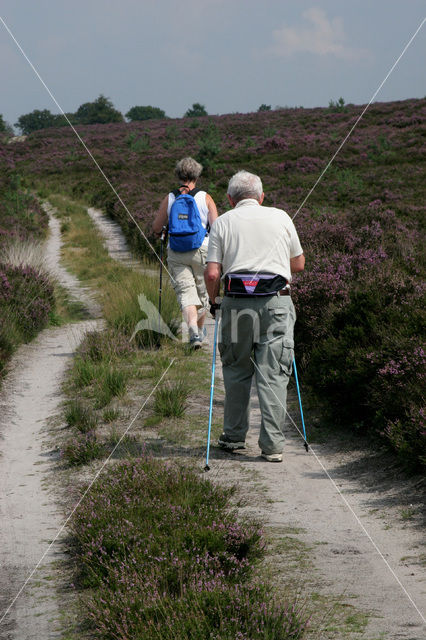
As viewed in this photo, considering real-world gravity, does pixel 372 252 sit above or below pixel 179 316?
above

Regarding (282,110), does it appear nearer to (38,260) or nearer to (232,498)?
(38,260)

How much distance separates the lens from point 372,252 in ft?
28.8

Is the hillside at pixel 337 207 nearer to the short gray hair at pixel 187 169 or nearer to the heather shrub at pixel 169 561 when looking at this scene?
the heather shrub at pixel 169 561

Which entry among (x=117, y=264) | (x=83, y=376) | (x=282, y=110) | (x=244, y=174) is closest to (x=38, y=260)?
(x=117, y=264)

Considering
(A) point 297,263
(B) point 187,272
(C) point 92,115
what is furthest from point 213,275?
(C) point 92,115

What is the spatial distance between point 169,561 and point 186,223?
422 centimetres

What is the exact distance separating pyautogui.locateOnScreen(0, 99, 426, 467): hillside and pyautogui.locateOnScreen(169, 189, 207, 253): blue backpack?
1.46 meters

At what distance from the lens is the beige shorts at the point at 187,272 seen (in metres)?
7.21

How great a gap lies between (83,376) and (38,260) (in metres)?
5.48

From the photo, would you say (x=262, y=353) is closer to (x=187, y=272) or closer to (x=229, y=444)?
(x=229, y=444)

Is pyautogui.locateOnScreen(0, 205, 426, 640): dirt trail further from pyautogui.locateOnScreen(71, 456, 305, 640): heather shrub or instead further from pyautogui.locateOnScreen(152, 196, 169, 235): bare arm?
pyautogui.locateOnScreen(152, 196, 169, 235): bare arm

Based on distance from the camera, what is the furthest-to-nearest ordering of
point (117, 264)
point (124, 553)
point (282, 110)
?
point (282, 110) < point (117, 264) < point (124, 553)

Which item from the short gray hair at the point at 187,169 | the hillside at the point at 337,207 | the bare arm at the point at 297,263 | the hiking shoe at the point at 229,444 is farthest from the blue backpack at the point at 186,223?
the hiking shoe at the point at 229,444

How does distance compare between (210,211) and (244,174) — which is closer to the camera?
(244,174)
